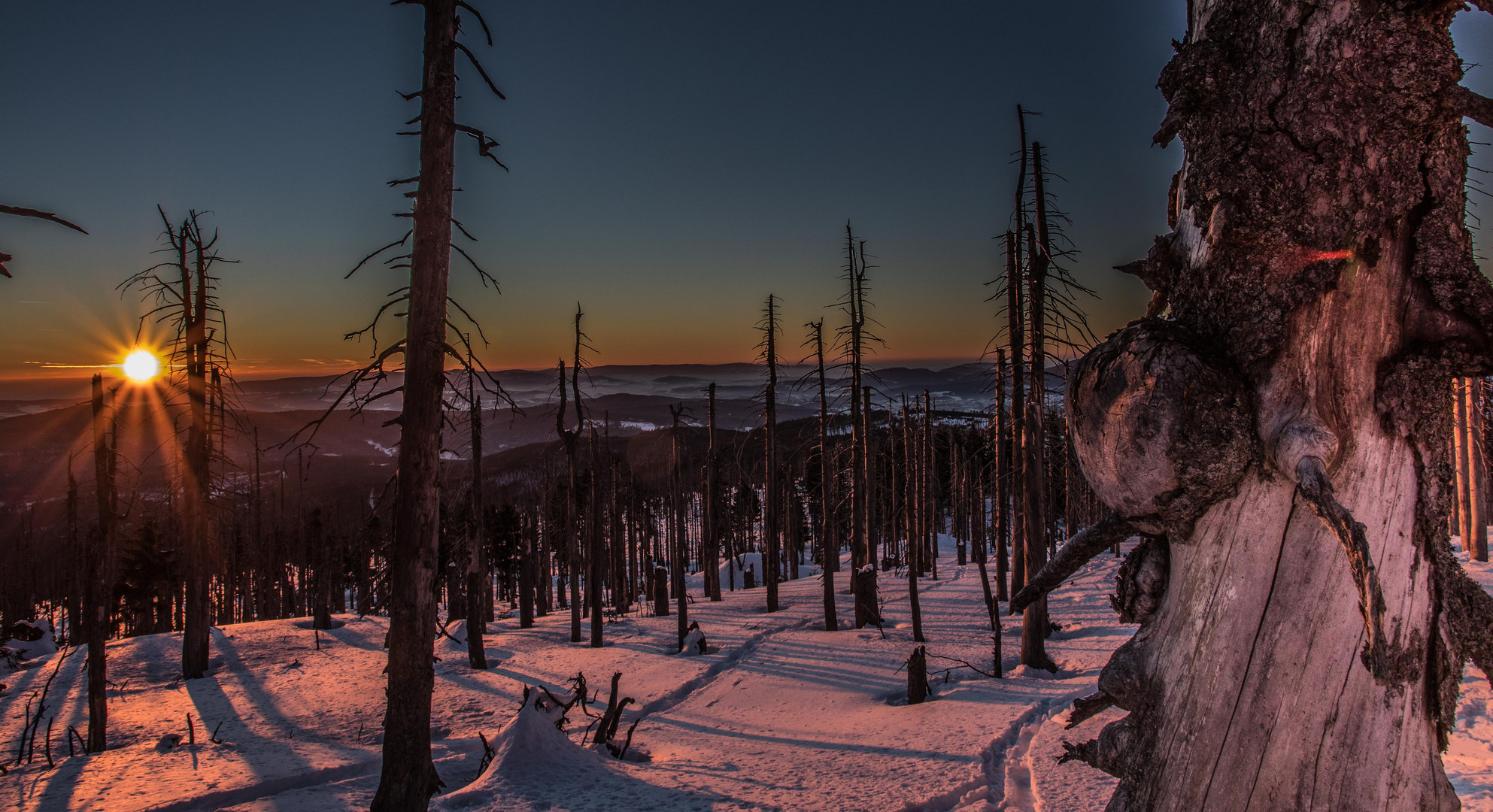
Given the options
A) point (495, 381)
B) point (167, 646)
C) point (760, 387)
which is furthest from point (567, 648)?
point (495, 381)

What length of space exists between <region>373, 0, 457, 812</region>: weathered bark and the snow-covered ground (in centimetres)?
165

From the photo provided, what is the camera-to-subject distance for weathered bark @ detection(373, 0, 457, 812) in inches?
279

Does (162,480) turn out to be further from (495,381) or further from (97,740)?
(495,381)

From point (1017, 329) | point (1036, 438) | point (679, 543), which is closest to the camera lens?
point (1036, 438)

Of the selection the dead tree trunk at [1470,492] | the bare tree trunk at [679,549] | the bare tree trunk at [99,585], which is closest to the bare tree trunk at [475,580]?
the bare tree trunk at [679,549]

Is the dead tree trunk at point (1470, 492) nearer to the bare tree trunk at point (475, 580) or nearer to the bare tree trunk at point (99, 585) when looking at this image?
the bare tree trunk at point (475, 580)

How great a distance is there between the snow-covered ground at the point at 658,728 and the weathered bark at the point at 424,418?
5.41 ft

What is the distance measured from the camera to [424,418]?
7375 millimetres

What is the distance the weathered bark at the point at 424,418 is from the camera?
279 inches

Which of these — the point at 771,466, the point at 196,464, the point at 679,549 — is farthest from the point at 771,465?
the point at 196,464

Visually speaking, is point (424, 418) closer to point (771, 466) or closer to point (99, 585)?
point (99, 585)

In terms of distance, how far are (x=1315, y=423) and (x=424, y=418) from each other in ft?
25.0

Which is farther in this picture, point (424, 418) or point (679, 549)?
point (679, 549)

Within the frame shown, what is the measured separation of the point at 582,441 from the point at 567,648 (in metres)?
6.72
